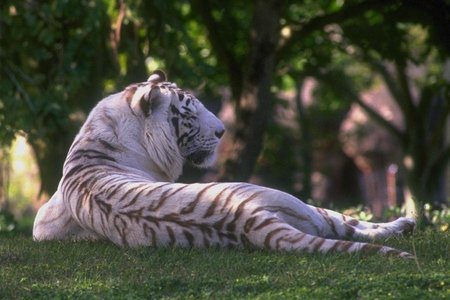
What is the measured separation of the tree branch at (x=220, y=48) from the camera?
1526 cm

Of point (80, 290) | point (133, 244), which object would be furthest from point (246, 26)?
point (80, 290)

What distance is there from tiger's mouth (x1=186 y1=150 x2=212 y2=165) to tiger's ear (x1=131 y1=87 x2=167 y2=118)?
489mm

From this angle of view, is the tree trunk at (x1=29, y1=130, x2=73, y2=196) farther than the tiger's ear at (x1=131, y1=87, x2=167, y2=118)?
Yes

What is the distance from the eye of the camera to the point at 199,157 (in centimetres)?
871

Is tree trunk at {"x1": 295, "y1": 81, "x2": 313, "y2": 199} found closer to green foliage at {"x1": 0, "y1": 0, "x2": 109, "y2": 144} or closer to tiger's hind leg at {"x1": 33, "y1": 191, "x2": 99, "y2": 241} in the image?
green foliage at {"x1": 0, "y1": 0, "x2": 109, "y2": 144}

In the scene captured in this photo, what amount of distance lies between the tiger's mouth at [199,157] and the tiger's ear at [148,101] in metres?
0.49

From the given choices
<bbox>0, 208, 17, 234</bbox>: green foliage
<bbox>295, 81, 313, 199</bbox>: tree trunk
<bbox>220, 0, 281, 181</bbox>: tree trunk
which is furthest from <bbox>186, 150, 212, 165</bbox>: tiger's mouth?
→ <bbox>295, 81, 313, 199</bbox>: tree trunk

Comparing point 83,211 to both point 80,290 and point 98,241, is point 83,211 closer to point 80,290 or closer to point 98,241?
point 98,241

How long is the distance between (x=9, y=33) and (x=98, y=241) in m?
6.94

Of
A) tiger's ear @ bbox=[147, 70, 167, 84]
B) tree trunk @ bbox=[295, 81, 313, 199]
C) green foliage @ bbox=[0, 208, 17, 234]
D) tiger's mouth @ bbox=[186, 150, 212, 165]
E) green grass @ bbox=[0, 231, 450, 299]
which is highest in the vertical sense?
tiger's ear @ bbox=[147, 70, 167, 84]

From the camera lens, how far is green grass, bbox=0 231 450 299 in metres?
5.93

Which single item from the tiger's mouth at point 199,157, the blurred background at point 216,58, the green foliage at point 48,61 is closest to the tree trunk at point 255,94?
the blurred background at point 216,58

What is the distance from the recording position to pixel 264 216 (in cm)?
699

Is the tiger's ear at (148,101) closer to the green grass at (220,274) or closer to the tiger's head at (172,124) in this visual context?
the tiger's head at (172,124)
